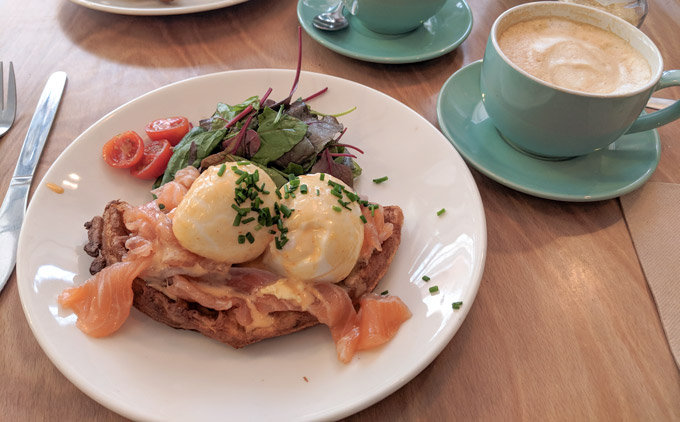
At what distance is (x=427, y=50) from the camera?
104 inches

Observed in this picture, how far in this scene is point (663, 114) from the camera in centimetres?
190

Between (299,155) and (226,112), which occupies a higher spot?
(226,112)

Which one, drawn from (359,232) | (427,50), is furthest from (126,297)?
(427,50)

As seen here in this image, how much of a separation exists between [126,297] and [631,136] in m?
2.30

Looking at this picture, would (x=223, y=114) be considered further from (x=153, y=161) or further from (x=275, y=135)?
(x=153, y=161)

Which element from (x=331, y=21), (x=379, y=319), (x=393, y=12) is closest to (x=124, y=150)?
(x=379, y=319)

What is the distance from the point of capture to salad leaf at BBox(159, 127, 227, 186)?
1.98 metres

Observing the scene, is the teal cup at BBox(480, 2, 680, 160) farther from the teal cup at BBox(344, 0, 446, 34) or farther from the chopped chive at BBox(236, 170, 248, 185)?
the chopped chive at BBox(236, 170, 248, 185)

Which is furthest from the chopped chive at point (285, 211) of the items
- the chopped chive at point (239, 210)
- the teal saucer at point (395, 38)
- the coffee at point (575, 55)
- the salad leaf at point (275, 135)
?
the teal saucer at point (395, 38)

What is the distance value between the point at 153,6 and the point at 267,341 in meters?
2.30

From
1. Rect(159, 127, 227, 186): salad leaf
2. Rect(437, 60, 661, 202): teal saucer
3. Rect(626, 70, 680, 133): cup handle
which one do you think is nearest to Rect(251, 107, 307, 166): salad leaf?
Rect(159, 127, 227, 186): salad leaf

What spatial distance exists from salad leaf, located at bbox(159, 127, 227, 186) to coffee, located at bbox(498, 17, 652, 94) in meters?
1.31

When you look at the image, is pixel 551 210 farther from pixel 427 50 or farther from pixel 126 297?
pixel 126 297

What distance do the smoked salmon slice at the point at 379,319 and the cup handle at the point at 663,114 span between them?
4.30 feet
